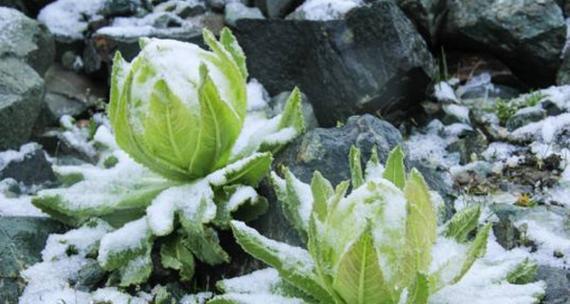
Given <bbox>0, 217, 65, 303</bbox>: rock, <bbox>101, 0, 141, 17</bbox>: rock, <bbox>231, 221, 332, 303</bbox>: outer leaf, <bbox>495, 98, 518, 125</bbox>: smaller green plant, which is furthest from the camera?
<bbox>101, 0, 141, 17</bbox>: rock

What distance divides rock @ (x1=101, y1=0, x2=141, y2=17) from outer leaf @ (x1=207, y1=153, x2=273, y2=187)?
11.5ft

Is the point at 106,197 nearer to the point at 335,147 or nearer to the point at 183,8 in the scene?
the point at 335,147

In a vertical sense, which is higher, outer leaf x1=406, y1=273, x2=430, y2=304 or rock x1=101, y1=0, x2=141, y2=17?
outer leaf x1=406, y1=273, x2=430, y2=304

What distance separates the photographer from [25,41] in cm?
511

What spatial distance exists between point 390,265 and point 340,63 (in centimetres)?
281

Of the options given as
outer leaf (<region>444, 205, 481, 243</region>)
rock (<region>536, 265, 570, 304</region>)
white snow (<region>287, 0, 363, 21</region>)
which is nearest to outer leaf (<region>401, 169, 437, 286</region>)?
outer leaf (<region>444, 205, 481, 243</region>)

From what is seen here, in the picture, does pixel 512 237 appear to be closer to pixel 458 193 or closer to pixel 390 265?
pixel 458 193

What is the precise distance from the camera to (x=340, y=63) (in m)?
4.82

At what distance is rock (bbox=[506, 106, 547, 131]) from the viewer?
4.43 m

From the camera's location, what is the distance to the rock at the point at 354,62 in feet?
15.5

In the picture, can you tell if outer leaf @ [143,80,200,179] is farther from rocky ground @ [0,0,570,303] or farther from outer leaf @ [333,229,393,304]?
outer leaf @ [333,229,393,304]

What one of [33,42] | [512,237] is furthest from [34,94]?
[512,237]

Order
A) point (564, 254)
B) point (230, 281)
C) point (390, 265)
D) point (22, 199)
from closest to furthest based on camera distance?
point (390, 265)
point (230, 281)
point (564, 254)
point (22, 199)

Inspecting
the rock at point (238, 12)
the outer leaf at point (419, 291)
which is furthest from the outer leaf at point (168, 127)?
the rock at point (238, 12)
